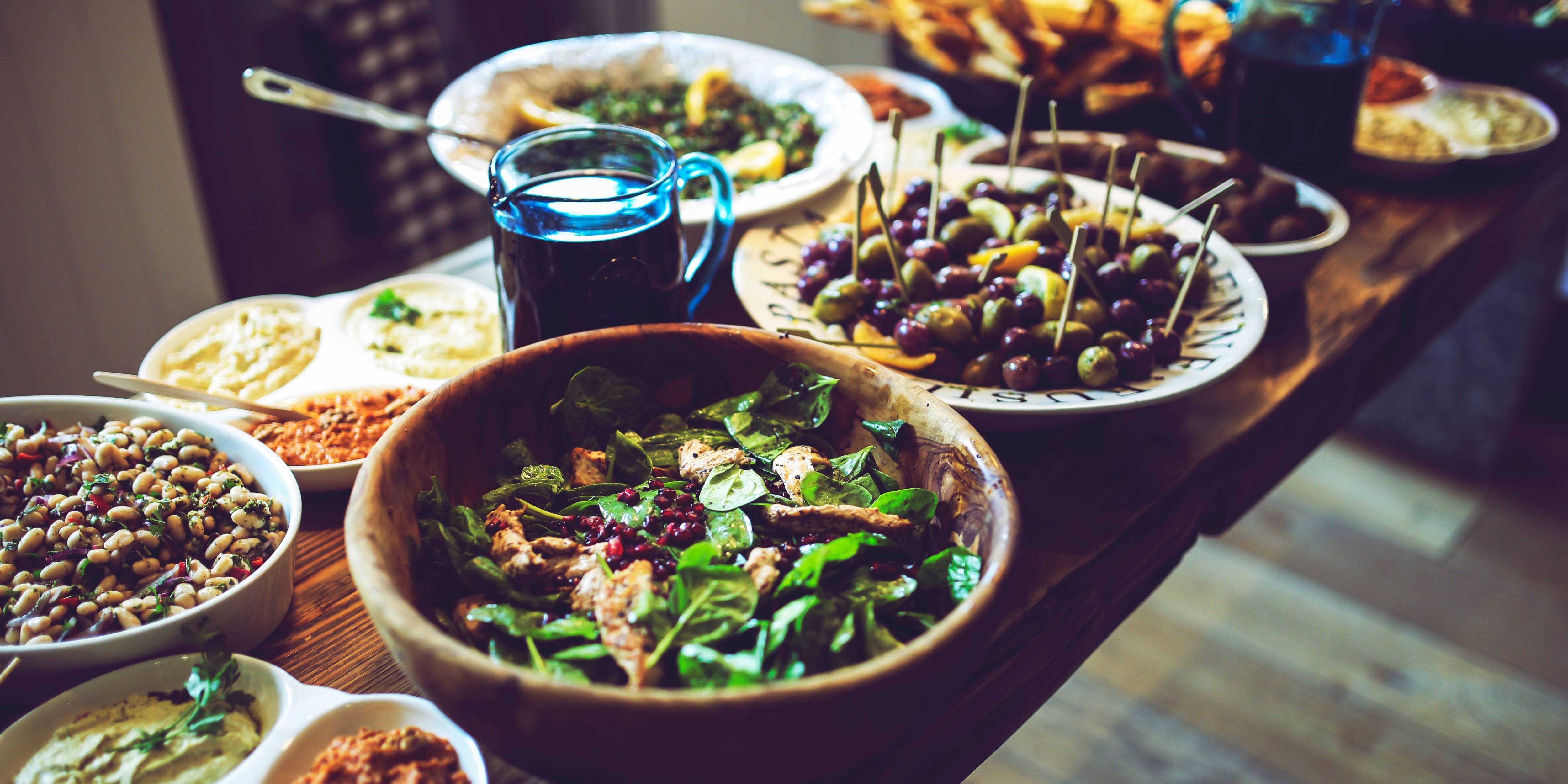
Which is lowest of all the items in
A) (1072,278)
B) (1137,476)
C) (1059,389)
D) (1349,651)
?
(1349,651)

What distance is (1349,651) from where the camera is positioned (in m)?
2.44

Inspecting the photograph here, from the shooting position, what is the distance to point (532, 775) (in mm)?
752

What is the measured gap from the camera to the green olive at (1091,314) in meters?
1.13

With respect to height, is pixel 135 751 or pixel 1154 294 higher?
pixel 1154 294

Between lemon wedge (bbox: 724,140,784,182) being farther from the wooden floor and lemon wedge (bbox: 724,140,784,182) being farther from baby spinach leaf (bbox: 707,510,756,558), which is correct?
the wooden floor

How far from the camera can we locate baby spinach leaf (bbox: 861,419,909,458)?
907 millimetres

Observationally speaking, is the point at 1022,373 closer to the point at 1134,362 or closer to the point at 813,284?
the point at 1134,362

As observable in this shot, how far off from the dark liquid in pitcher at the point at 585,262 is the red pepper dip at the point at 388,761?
46 centimetres

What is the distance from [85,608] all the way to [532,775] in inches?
14.8

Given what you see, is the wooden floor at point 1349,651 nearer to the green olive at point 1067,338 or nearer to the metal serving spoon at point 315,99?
the green olive at point 1067,338

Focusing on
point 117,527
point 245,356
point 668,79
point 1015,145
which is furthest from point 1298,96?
point 117,527

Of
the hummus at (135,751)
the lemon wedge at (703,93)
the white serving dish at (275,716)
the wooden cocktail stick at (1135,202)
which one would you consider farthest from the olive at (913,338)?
the lemon wedge at (703,93)

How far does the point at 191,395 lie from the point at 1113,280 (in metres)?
1.04

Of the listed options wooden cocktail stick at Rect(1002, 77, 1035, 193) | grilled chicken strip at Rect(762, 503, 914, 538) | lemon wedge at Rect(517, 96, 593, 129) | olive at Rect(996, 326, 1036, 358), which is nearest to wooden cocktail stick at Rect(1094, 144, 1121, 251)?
wooden cocktail stick at Rect(1002, 77, 1035, 193)
